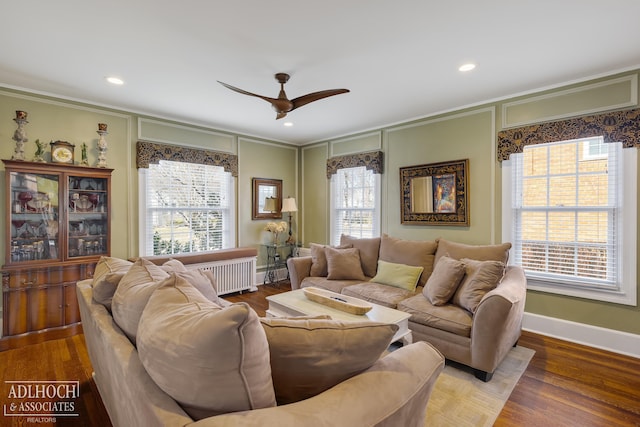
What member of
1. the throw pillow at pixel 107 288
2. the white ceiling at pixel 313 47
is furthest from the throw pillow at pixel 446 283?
the throw pillow at pixel 107 288

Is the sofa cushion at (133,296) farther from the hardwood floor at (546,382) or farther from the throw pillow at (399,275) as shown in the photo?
the throw pillow at (399,275)

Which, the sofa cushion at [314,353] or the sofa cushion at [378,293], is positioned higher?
the sofa cushion at [314,353]

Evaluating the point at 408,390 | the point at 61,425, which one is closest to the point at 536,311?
the point at 408,390

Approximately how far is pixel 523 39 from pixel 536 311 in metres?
2.66

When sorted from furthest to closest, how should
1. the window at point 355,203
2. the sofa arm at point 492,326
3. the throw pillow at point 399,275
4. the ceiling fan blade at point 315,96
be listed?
1. the window at point 355,203
2. the throw pillow at point 399,275
3. the ceiling fan blade at point 315,96
4. the sofa arm at point 492,326

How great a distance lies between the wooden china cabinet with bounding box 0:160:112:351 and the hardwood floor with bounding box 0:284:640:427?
37 cm

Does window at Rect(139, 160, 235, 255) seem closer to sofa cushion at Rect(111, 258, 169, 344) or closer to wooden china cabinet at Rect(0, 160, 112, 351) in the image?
wooden china cabinet at Rect(0, 160, 112, 351)

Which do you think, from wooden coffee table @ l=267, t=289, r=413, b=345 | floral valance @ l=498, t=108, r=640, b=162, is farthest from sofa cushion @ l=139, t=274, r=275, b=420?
floral valance @ l=498, t=108, r=640, b=162

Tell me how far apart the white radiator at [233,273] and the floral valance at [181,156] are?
141cm

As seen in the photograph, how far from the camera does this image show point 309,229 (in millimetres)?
5707

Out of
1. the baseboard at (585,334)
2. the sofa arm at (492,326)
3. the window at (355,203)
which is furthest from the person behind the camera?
the window at (355,203)

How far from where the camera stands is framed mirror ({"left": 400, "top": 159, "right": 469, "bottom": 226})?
12.3ft

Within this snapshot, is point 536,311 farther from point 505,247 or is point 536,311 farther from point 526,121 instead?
point 526,121

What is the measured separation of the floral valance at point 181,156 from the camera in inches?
155
